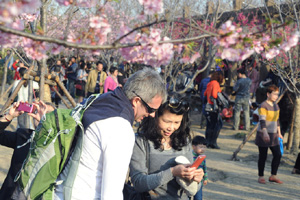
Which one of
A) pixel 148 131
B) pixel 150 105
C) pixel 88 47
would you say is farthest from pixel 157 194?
pixel 88 47

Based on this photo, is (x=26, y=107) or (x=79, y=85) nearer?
(x=26, y=107)

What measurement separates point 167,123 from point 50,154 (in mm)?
1130

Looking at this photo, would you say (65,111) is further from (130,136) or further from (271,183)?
(271,183)

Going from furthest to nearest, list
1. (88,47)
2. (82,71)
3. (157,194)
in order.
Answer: (82,71) < (157,194) < (88,47)

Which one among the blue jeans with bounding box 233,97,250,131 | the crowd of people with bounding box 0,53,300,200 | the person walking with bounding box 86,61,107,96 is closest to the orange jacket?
the blue jeans with bounding box 233,97,250,131

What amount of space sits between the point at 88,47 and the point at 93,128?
580mm

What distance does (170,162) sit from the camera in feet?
10.1

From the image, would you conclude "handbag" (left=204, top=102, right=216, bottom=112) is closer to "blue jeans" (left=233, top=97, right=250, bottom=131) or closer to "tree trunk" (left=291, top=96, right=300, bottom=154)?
"tree trunk" (left=291, top=96, right=300, bottom=154)

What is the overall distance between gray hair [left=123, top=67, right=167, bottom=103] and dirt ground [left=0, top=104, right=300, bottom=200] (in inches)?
170

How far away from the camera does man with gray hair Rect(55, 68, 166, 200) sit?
2.20m

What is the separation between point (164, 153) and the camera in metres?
3.15

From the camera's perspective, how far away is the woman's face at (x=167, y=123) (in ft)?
10.5

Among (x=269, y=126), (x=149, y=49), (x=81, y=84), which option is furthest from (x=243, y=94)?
(x=149, y=49)

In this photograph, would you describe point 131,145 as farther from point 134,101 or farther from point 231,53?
point 231,53
